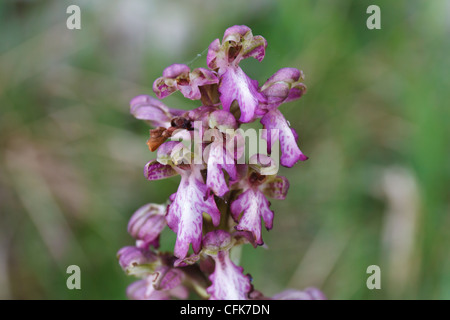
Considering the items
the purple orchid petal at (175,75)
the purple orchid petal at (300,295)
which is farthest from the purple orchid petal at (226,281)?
the purple orchid petal at (175,75)

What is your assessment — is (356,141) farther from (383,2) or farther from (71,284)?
(71,284)

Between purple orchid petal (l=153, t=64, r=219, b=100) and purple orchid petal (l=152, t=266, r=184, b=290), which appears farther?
purple orchid petal (l=152, t=266, r=184, b=290)

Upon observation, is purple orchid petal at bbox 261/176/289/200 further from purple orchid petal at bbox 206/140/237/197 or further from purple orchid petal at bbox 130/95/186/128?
purple orchid petal at bbox 130/95/186/128

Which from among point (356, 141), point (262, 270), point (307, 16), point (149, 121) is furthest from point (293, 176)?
point (149, 121)

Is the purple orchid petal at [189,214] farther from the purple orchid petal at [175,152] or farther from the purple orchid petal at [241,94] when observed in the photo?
the purple orchid petal at [241,94]

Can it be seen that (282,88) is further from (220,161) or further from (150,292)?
(150,292)

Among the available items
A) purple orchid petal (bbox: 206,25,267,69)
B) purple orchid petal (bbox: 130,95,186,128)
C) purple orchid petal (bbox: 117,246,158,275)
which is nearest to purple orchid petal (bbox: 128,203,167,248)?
purple orchid petal (bbox: 117,246,158,275)
